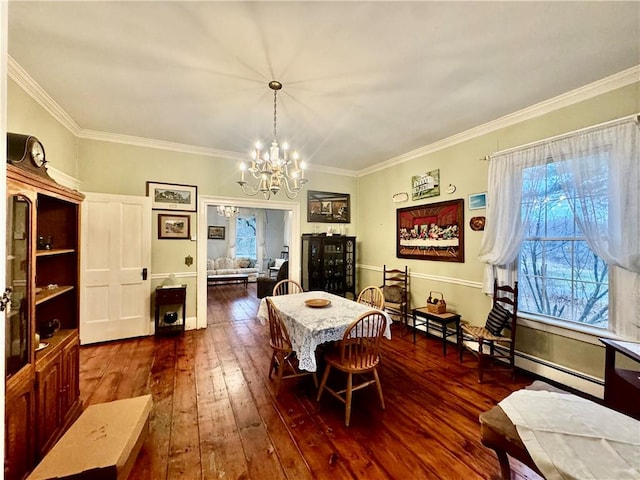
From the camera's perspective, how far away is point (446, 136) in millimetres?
3695

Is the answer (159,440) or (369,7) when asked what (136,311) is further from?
(369,7)

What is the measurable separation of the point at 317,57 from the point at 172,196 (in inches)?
123

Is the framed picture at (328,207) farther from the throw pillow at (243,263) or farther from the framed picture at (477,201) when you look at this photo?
the throw pillow at (243,263)

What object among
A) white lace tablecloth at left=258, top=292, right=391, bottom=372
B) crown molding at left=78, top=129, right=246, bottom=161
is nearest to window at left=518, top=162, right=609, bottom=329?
white lace tablecloth at left=258, top=292, right=391, bottom=372

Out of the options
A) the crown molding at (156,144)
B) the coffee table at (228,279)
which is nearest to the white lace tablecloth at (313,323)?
the crown molding at (156,144)

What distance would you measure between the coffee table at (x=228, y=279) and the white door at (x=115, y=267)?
12.5ft

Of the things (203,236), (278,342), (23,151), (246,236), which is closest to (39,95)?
(23,151)

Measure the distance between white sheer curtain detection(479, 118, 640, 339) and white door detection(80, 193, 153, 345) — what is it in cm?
481

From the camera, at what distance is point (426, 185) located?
412 centimetres

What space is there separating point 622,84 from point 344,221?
3.99 metres

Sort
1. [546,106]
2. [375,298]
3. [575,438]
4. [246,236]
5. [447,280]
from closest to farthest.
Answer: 1. [575,438]
2. [546,106]
3. [375,298]
4. [447,280]
5. [246,236]

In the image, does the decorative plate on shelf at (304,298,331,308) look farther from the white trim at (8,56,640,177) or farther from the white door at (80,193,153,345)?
the white trim at (8,56,640,177)

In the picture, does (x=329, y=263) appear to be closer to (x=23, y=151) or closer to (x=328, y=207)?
(x=328, y=207)

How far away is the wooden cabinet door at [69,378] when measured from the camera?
6.45 ft
